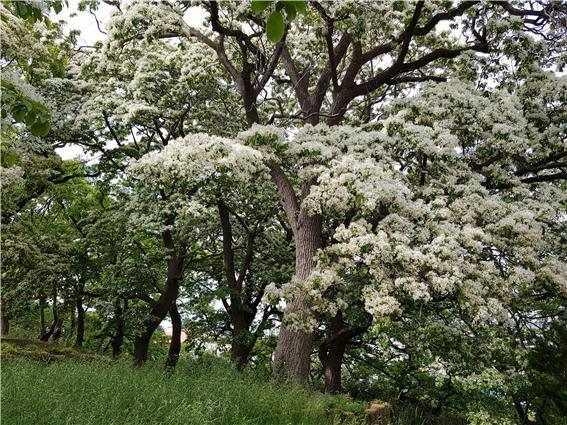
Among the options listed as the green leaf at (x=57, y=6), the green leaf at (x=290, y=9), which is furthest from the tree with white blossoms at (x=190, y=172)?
the green leaf at (x=290, y=9)

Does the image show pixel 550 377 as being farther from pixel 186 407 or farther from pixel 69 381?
pixel 69 381

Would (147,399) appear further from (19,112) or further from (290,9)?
(290,9)

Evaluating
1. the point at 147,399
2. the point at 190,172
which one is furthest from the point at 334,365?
the point at 147,399

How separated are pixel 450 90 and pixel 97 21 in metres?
9.80

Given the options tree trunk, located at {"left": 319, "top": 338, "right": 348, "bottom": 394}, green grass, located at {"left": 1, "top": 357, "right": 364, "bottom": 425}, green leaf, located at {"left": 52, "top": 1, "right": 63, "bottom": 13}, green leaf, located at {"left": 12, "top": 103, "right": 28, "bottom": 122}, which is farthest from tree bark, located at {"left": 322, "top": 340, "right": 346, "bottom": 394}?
green leaf, located at {"left": 12, "top": 103, "right": 28, "bottom": 122}

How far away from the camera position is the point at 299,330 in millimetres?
11250

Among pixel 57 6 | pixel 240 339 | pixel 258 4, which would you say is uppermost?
pixel 57 6

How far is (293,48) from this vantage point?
14102 millimetres

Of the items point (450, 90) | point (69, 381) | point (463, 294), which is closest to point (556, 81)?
point (450, 90)

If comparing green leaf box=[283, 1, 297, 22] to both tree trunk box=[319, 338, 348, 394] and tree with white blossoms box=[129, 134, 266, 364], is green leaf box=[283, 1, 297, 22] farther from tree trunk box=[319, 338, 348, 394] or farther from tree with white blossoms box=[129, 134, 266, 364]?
tree trunk box=[319, 338, 348, 394]

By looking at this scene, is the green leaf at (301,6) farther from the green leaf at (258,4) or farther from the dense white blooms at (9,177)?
the dense white blooms at (9,177)

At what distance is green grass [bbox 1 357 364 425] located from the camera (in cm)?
566

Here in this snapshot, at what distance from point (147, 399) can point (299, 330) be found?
5282mm

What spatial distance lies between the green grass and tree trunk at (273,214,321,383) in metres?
1.81
